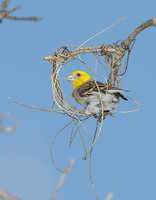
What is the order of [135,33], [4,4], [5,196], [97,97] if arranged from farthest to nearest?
1. [135,33]
2. [97,97]
3. [4,4]
4. [5,196]

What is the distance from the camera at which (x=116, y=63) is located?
10.8ft

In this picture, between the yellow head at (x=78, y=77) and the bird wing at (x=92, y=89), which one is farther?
the yellow head at (x=78, y=77)

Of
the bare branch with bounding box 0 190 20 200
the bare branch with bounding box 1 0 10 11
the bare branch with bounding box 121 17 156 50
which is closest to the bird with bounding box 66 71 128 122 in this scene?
the bare branch with bounding box 121 17 156 50

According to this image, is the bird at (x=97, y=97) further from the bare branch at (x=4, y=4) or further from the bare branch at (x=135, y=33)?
the bare branch at (x=4, y=4)

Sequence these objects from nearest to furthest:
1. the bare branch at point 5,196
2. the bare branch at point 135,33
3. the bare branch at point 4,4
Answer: the bare branch at point 5,196 < the bare branch at point 4,4 < the bare branch at point 135,33

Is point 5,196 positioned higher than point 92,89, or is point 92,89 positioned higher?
point 92,89

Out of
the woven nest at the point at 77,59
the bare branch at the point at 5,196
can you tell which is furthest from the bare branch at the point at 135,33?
the bare branch at the point at 5,196

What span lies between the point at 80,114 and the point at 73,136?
236 millimetres

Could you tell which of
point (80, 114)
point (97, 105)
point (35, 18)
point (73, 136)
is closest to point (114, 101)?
point (97, 105)

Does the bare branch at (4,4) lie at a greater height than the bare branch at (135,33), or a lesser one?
lesser

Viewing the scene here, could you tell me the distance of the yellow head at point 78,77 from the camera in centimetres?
326

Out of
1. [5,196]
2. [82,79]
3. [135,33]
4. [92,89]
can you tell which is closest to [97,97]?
[92,89]

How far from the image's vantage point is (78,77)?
3271 mm

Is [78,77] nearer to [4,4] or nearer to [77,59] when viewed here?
[77,59]
